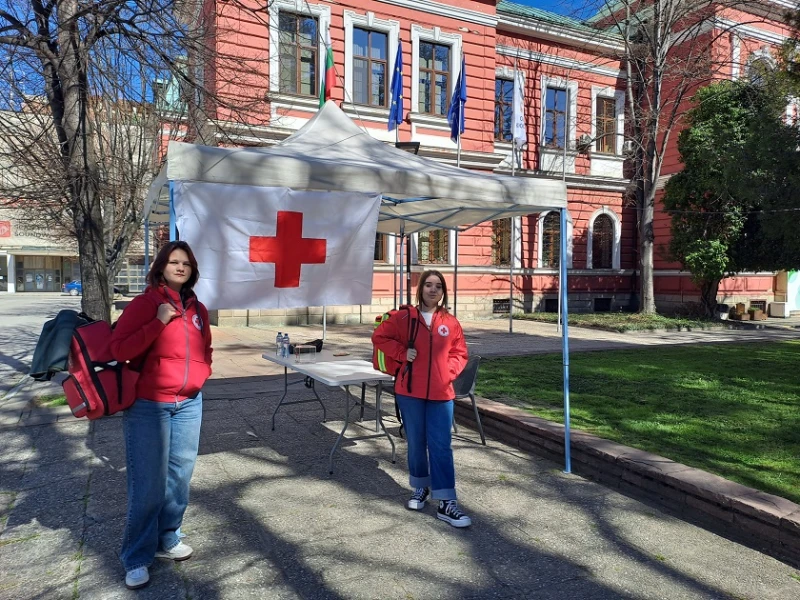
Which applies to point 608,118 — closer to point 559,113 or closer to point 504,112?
point 559,113

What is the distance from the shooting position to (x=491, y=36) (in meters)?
20.1

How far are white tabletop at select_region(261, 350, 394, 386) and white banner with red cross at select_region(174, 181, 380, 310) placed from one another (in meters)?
0.64

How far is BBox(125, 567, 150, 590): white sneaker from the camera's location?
2988 millimetres

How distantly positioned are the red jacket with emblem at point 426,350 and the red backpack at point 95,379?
1.55 meters

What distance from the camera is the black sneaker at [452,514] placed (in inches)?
149

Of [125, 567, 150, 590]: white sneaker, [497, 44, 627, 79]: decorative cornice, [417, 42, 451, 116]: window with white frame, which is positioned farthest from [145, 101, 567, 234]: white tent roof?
[497, 44, 627, 79]: decorative cornice

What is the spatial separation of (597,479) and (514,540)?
1.39 m

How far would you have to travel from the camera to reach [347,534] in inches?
144

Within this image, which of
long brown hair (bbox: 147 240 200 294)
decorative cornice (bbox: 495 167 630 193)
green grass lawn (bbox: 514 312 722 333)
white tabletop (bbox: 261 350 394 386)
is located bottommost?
green grass lawn (bbox: 514 312 722 333)

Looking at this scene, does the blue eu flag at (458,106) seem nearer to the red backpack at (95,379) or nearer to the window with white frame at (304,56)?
the window with white frame at (304,56)

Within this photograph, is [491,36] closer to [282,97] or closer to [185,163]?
[282,97]

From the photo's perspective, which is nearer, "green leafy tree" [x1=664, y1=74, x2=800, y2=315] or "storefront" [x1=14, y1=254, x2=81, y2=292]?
"green leafy tree" [x1=664, y1=74, x2=800, y2=315]

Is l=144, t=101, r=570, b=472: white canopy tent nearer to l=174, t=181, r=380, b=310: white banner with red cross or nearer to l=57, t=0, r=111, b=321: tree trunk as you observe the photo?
l=174, t=181, r=380, b=310: white banner with red cross

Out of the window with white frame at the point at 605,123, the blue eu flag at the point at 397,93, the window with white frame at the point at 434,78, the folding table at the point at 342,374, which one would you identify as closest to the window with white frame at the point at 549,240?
the window with white frame at the point at 605,123
